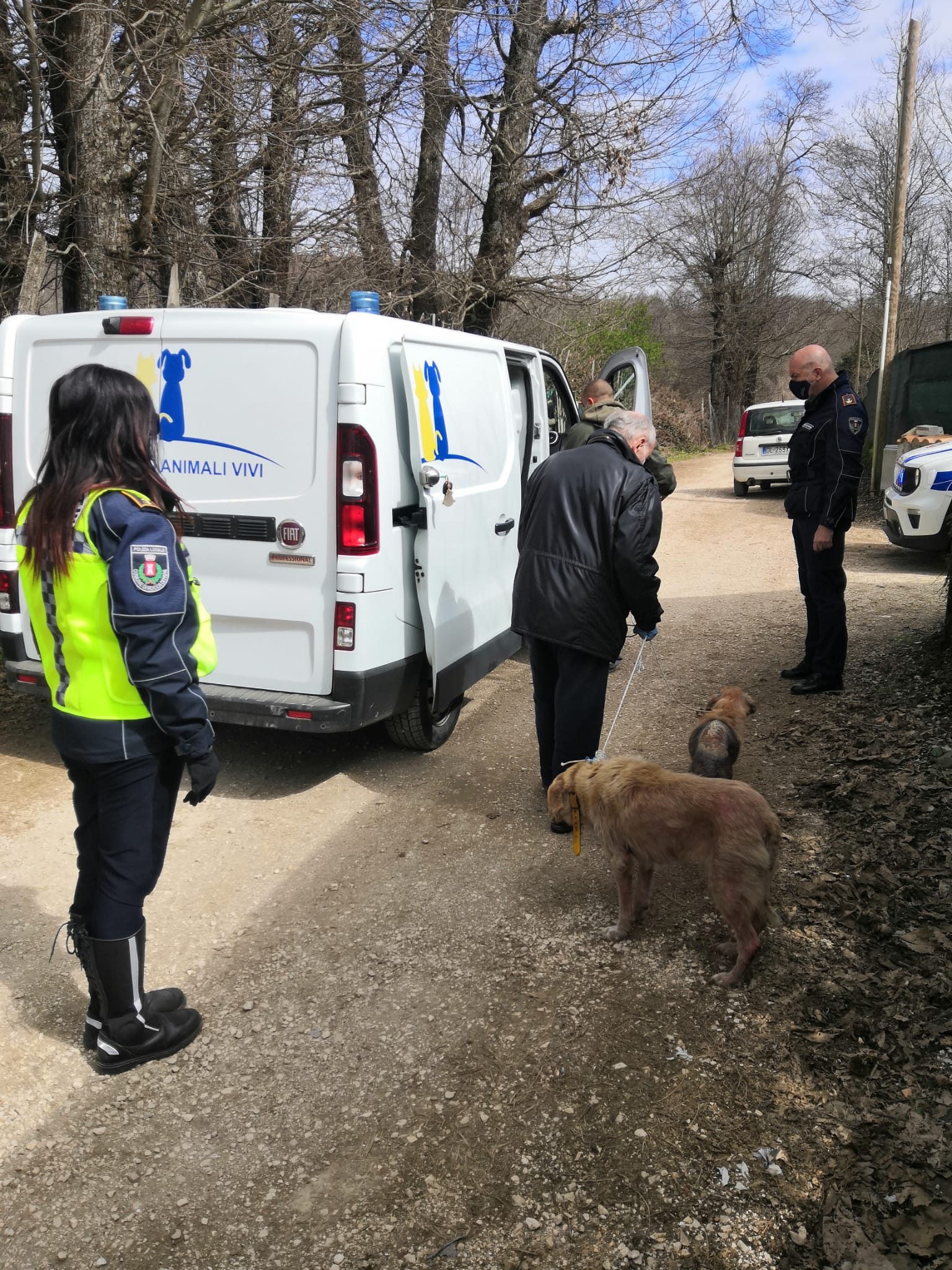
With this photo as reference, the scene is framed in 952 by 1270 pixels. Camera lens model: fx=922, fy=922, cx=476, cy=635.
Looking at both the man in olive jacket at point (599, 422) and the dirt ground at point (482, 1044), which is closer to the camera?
the dirt ground at point (482, 1044)

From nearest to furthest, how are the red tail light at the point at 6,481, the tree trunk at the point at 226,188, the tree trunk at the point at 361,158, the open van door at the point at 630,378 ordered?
the red tail light at the point at 6,481
the open van door at the point at 630,378
the tree trunk at the point at 226,188
the tree trunk at the point at 361,158

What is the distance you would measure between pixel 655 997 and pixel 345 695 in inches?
79.8

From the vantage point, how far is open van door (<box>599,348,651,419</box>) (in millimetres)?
7133

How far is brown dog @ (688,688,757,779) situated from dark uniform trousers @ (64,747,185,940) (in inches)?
96.3

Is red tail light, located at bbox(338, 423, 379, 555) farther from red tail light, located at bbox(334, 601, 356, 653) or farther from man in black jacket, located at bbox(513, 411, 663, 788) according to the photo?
man in black jacket, located at bbox(513, 411, 663, 788)

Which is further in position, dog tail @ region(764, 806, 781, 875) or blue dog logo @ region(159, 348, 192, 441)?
blue dog logo @ region(159, 348, 192, 441)

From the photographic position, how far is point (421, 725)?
5.27 meters

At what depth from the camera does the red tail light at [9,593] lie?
4992 mm

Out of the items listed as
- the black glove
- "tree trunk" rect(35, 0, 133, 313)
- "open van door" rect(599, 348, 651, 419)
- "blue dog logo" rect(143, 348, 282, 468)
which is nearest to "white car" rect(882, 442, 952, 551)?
"open van door" rect(599, 348, 651, 419)

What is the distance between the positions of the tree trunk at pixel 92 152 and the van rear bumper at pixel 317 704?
460 cm

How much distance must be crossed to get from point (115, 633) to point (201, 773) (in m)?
0.47

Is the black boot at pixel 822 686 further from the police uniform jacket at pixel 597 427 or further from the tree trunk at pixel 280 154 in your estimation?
the tree trunk at pixel 280 154

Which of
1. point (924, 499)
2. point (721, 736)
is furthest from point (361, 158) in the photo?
point (721, 736)

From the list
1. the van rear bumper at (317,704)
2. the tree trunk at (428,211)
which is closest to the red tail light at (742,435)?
the tree trunk at (428,211)
